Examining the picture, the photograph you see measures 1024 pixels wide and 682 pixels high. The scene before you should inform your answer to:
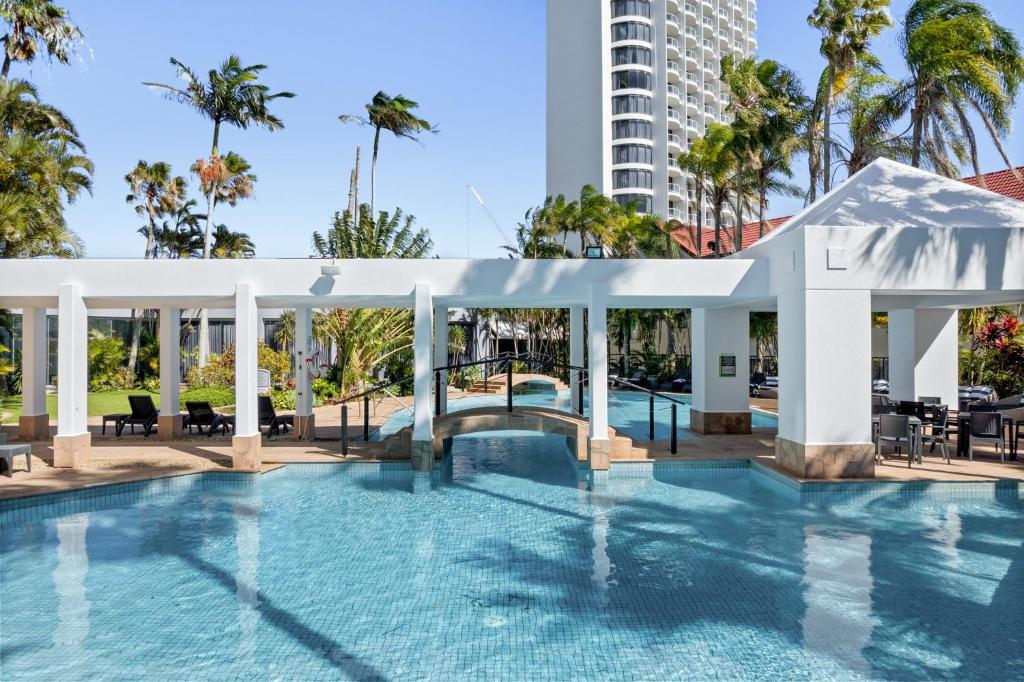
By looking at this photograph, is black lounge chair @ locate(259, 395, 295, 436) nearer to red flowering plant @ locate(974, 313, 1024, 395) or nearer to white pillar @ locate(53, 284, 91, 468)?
white pillar @ locate(53, 284, 91, 468)

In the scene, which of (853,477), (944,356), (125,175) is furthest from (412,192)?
(853,477)

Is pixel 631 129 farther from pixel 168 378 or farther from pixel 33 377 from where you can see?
pixel 33 377

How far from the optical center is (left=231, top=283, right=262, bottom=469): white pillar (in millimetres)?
13352

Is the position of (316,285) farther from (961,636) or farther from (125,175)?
(125,175)

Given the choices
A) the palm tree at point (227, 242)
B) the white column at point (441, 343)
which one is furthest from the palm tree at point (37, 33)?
the white column at point (441, 343)

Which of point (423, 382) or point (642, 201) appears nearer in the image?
point (423, 382)

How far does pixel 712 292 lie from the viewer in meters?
13.6

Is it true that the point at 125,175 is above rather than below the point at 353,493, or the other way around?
above

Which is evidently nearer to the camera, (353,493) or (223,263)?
(353,493)

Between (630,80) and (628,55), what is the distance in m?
2.31

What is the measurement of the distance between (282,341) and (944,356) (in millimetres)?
25963

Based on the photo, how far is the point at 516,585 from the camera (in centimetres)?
782

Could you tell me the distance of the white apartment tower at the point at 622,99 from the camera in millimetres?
62000

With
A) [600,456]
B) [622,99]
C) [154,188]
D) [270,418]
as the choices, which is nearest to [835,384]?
[600,456]
